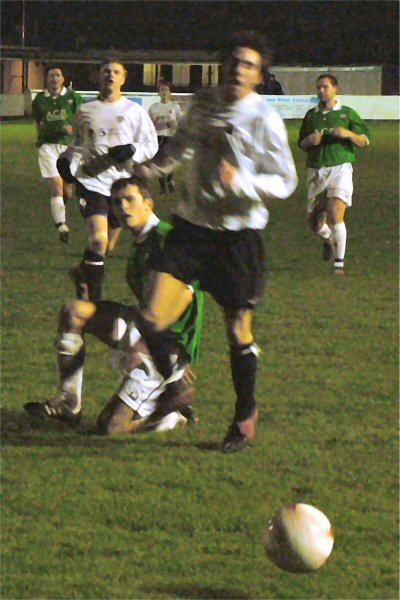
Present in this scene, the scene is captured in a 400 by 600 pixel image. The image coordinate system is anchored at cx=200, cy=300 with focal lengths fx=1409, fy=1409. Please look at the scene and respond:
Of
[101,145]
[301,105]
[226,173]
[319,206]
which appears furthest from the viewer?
[301,105]

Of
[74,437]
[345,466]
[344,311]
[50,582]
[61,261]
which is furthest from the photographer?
[61,261]

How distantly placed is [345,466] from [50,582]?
7.21ft

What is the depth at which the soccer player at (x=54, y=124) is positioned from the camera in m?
17.9

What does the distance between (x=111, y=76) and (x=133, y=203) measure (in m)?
3.96

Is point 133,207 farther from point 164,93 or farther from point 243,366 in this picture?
point 164,93

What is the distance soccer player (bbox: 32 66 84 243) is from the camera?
17.9m

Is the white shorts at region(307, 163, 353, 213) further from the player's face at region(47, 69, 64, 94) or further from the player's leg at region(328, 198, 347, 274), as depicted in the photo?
the player's face at region(47, 69, 64, 94)

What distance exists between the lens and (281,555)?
18.0 ft

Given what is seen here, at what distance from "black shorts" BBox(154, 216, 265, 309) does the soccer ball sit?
2.02 meters

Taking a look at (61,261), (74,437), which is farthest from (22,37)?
(74,437)

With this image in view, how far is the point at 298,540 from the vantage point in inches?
213

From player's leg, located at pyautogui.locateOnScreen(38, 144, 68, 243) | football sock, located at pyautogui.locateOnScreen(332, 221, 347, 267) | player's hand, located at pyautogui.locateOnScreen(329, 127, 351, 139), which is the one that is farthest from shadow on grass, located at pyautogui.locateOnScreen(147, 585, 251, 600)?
player's leg, located at pyautogui.locateOnScreen(38, 144, 68, 243)

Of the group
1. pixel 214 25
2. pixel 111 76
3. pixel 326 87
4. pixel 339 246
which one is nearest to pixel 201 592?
pixel 111 76

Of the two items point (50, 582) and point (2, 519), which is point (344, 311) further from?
point (50, 582)
